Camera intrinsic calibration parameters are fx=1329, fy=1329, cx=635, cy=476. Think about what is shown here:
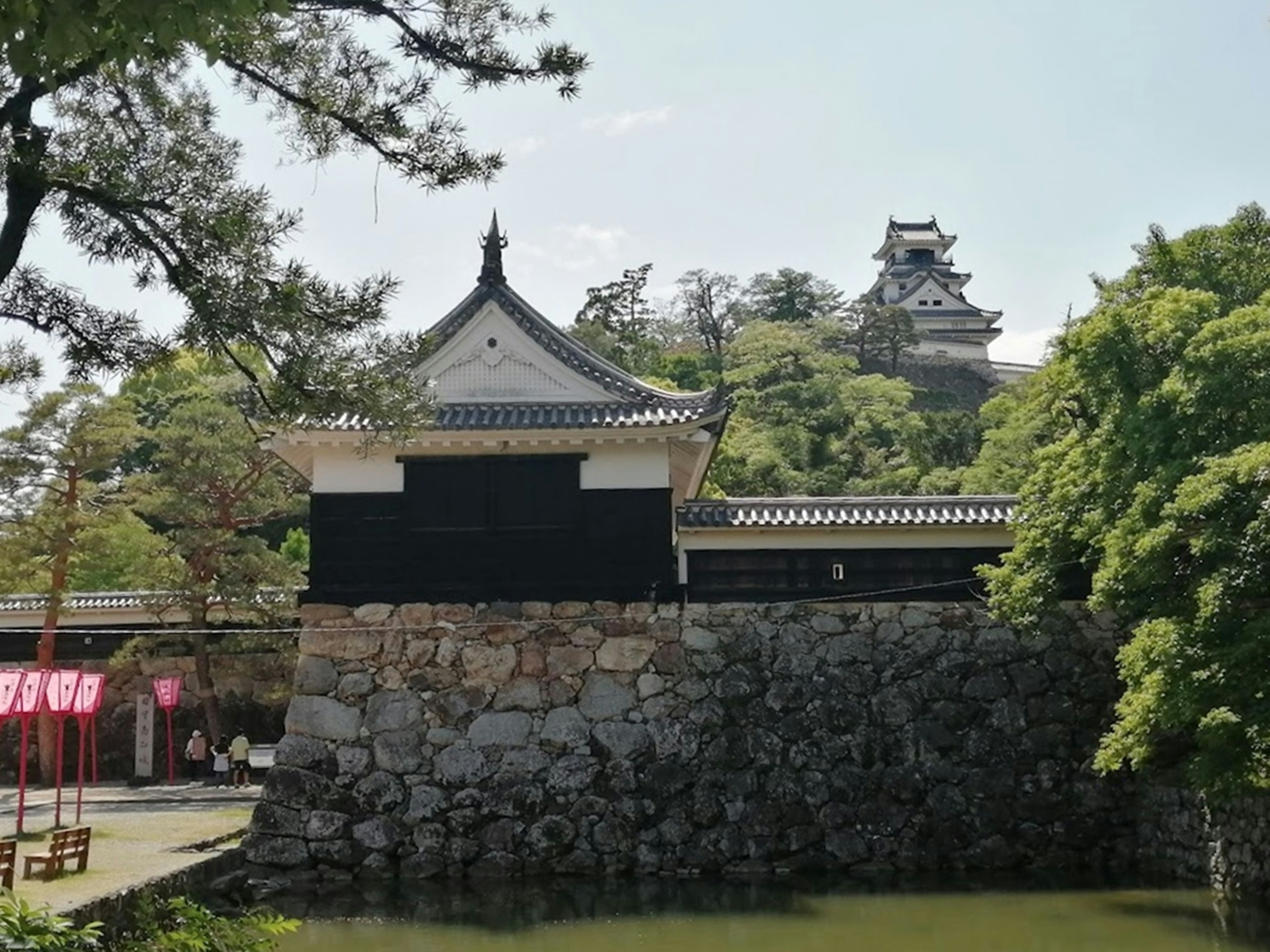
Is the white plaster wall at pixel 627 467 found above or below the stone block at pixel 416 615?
above

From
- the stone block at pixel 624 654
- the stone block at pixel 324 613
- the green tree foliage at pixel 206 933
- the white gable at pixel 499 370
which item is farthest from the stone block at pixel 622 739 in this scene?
the green tree foliage at pixel 206 933

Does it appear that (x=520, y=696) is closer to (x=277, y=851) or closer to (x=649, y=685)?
(x=649, y=685)

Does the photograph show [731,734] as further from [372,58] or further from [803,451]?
[803,451]

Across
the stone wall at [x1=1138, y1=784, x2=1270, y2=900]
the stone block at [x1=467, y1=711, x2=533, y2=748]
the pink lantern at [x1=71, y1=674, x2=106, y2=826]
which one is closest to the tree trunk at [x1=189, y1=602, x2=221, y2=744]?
the pink lantern at [x1=71, y1=674, x2=106, y2=826]

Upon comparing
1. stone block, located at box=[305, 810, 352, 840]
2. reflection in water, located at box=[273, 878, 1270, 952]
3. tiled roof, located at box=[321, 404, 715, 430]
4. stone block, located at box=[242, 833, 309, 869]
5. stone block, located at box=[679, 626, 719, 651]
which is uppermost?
tiled roof, located at box=[321, 404, 715, 430]

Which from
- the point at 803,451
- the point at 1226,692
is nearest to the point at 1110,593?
the point at 1226,692

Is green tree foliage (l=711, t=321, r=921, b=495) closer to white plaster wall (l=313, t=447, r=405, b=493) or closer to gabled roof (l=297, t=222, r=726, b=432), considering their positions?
→ gabled roof (l=297, t=222, r=726, b=432)

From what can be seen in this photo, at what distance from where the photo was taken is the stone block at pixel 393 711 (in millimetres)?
14664

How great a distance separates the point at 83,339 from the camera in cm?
681

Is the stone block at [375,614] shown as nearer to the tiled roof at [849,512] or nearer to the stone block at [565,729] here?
the stone block at [565,729]

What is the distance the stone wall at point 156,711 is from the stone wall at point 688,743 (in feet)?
24.4

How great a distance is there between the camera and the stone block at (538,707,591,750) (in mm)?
14531

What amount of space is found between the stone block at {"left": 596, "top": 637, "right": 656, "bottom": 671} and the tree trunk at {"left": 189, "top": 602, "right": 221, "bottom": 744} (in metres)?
8.44

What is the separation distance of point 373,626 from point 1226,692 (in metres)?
8.86
